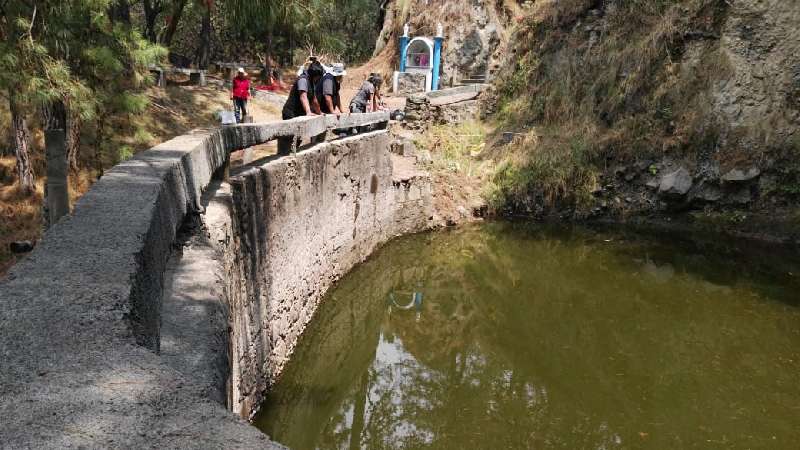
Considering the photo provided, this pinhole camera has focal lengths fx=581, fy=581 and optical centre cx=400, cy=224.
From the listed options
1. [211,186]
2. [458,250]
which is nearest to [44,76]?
[211,186]

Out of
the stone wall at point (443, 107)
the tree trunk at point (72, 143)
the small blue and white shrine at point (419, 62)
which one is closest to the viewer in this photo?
the tree trunk at point (72, 143)

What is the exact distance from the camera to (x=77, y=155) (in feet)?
35.4

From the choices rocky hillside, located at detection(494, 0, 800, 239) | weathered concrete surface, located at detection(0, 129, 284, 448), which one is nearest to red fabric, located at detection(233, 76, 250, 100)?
rocky hillside, located at detection(494, 0, 800, 239)

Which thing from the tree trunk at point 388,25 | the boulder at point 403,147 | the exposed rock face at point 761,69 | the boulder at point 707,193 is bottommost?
the boulder at point 707,193

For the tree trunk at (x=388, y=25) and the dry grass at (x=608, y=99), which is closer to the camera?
the dry grass at (x=608, y=99)

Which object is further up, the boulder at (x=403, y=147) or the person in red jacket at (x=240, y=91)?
the person in red jacket at (x=240, y=91)

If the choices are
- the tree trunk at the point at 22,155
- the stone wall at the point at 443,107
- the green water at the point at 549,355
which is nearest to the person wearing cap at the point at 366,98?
the green water at the point at 549,355

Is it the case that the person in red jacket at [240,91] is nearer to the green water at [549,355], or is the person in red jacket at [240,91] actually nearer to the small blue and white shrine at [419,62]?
the green water at [549,355]

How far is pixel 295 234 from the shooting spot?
7.16m

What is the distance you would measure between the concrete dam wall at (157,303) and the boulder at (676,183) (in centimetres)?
960

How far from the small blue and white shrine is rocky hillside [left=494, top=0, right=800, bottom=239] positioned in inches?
237

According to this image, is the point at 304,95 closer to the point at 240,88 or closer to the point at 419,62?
the point at 240,88

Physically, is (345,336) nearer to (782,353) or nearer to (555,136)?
(782,353)

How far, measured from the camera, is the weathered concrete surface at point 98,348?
1395 millimetres
